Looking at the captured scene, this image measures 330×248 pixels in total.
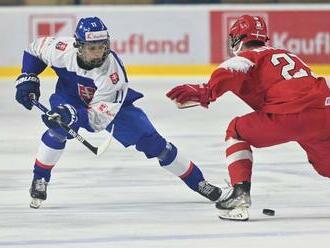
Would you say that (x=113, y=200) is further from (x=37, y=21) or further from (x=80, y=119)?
(x=37, y=21)

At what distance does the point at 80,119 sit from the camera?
185 inches

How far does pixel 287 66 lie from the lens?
14.7 feet

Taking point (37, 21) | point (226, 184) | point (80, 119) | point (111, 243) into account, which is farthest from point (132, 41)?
point (111, 243)

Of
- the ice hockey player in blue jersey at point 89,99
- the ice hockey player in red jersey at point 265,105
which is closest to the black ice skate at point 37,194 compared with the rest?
the ice hockey player in blue jersey at point 89,99

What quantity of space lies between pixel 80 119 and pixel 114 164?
1.41m

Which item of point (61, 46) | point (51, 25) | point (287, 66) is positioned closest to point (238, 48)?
point (287, 66)

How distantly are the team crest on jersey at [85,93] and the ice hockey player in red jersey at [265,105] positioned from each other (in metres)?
0.65

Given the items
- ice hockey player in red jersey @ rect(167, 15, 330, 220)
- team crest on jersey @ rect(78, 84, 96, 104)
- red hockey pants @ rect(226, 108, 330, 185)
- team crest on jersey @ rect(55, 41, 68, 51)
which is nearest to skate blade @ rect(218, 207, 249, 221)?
ice hockey player in red jersey @ rect(167, 15, 330, 220)

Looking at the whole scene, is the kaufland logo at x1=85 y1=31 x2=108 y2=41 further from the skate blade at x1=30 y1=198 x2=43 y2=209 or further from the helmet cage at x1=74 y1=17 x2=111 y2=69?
the skate blade at x1=30 y1=198 x2=43 y2=209

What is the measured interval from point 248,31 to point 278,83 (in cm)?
24

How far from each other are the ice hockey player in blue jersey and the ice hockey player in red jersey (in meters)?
0.42

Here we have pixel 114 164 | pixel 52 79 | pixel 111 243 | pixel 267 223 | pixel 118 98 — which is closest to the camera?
pixel 111 243

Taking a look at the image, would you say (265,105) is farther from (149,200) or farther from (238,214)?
(149,200)

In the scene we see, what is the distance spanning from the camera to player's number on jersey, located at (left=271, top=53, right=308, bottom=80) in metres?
4.46
